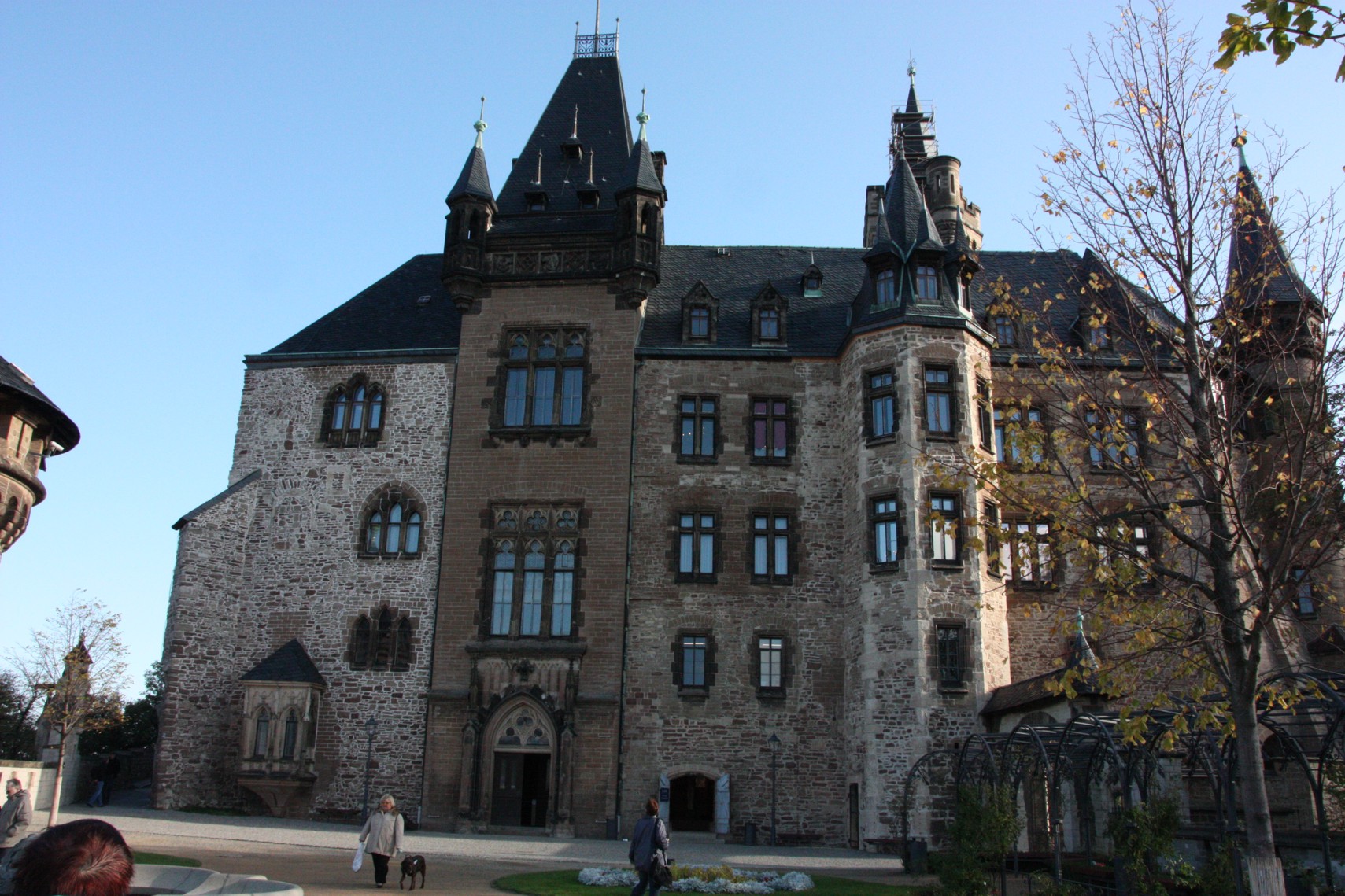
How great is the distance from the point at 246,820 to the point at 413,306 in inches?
586

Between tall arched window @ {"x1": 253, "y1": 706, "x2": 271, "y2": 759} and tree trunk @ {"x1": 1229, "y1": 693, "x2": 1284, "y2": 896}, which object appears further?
tall arched window @ {"x1": 253, "y1": 706, "x2": 271, "y2": 759}

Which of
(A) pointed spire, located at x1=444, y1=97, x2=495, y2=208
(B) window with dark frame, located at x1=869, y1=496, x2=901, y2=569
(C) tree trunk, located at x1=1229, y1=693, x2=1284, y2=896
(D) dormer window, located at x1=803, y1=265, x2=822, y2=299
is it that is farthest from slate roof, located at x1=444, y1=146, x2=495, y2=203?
(C) tree trunk, located at x1=1229, y1=693, x2=1284, y2=896

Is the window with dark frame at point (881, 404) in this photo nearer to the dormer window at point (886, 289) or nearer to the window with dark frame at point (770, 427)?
the dormer window at point (886, 289)

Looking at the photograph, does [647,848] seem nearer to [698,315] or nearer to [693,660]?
[693,660]

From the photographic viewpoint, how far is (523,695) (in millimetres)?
27266

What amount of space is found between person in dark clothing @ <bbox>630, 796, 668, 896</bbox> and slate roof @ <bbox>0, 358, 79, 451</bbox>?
37.4ft

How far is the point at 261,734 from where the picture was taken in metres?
27.5

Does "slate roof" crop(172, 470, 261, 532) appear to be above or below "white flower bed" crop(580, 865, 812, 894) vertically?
above

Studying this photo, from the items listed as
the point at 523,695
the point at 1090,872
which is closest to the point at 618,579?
the point at 523,695

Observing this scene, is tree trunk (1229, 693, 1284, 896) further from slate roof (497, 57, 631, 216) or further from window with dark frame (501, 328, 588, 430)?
slate roof (497, 57, 631, 216)

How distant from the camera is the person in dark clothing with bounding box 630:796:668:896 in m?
13.3

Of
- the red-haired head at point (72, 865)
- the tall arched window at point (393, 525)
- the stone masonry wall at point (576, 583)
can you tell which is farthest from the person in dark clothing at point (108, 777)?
the red-haired head at point (72, 865)

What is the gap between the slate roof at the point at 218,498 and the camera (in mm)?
28875

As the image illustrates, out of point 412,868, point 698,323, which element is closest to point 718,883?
point 412,868
